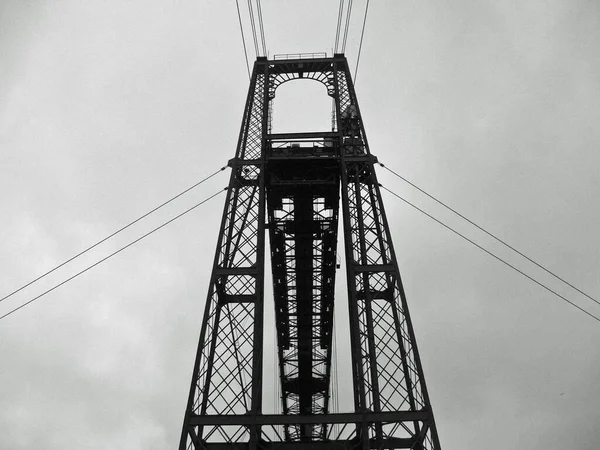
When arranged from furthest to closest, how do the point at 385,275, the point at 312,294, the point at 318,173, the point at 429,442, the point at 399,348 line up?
the point at 312,294
the point at 318,173
the point at 385,275
the point at 399,348
the point at 429,442

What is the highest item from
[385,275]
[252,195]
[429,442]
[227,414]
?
[252,195]

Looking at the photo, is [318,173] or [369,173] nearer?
[369,173]

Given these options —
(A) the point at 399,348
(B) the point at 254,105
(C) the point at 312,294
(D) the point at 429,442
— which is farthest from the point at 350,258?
(C) the point at 312,294

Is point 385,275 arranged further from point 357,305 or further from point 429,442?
point 429,442

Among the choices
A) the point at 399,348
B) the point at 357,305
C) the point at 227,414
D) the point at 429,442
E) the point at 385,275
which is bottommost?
the point at 429,442

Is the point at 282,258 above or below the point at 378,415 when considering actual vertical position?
above

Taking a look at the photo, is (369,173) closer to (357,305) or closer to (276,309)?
(357,305)

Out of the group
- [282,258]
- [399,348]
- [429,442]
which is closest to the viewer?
[429,442]

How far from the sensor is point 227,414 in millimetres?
10227

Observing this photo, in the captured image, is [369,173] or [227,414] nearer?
[227,414]

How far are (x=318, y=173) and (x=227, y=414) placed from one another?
7.11 metres

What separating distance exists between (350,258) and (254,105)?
20.0 feet

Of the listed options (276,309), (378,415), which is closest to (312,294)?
(276,309)

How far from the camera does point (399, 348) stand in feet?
36.1
